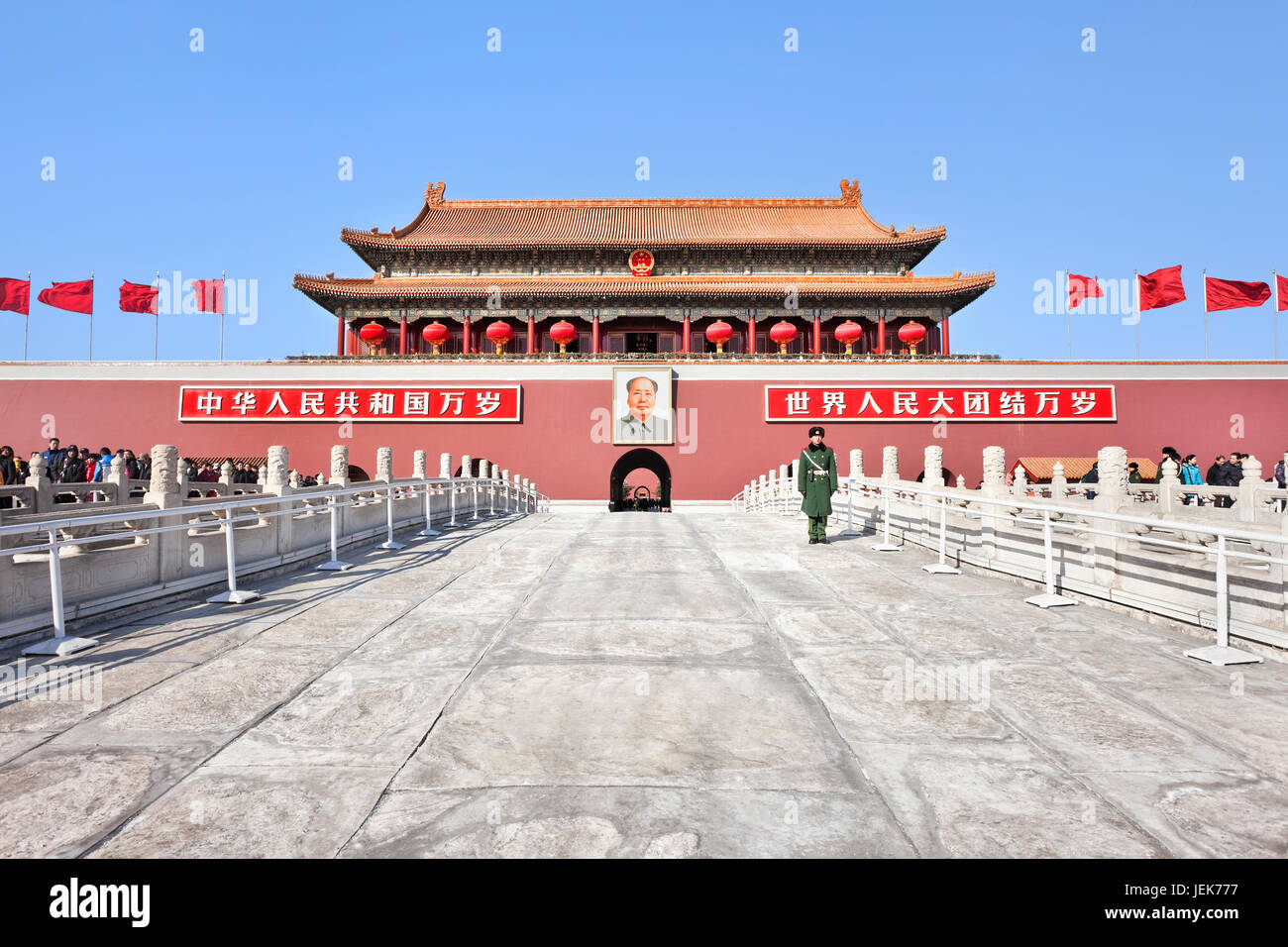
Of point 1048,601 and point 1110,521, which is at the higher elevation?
point 1110,521

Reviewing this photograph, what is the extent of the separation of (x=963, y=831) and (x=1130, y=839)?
22.3 inches

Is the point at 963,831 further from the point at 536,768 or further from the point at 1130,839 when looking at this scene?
Answer: the point at 536,768

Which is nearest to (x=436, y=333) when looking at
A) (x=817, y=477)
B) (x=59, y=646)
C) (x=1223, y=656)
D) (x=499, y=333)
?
(x=499, y=333)

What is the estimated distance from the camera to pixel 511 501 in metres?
21.2

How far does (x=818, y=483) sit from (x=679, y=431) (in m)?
15.3

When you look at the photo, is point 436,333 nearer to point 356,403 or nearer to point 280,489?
point 356,403

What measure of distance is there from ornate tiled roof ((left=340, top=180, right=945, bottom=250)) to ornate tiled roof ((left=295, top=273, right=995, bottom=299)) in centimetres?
163

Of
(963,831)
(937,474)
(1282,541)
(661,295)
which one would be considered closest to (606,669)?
(963,831)

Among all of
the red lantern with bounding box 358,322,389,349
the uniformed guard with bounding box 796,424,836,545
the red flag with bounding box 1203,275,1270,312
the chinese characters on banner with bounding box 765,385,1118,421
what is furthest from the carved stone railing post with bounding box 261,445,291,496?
the red flag with bounding box 1203,275,1270,312

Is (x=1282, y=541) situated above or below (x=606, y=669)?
above

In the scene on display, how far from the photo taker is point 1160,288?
23.4 metres

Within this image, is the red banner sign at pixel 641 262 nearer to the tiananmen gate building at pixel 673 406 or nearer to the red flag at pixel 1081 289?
the tiananmen gate building at pixel 673 406

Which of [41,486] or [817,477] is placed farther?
[817,477]

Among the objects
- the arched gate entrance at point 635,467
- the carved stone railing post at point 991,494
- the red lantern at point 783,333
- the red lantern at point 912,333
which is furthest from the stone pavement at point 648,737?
the red lantern at point 912,333
